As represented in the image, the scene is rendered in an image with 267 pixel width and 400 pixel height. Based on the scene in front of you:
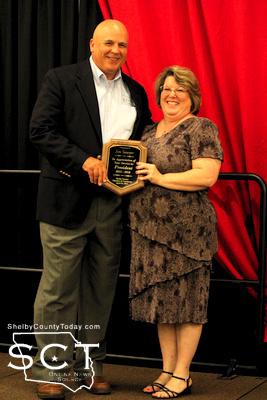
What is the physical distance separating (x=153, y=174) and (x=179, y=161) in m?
0.11

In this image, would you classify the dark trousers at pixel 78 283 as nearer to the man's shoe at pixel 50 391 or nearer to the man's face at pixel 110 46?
the man's shoe at pixel 50 391

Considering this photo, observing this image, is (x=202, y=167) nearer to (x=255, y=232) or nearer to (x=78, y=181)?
(x=78, y=181)

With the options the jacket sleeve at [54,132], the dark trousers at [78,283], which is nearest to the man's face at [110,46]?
the jacket sleeve at [54,132]

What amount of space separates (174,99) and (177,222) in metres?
0.46

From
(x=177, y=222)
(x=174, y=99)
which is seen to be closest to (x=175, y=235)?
(x=177, y=222)

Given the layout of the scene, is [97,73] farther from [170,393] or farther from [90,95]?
[170,393]

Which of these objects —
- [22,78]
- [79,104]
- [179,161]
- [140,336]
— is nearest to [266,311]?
[140,336]

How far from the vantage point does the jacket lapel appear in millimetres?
2971

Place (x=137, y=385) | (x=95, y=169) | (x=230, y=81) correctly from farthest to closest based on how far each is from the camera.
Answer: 1. (x=230, y=81)
2. (x=137, y=385)
3. (x=95, y=169)

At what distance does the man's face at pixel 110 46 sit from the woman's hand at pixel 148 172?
0.41 m

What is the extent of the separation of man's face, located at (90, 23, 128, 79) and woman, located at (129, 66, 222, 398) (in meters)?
0.19

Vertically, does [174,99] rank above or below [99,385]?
above

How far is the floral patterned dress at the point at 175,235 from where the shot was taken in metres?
2.92

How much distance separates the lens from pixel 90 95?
9.80ft
